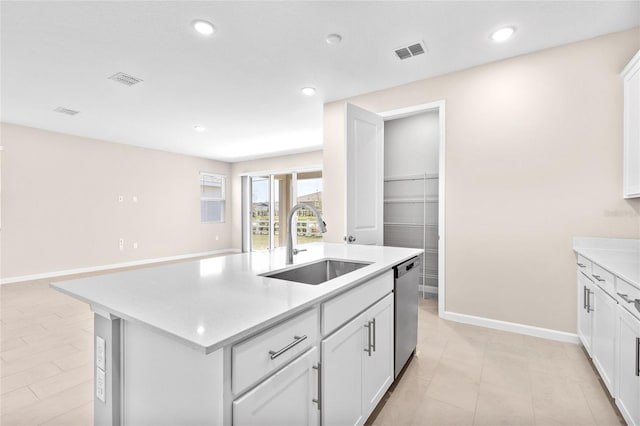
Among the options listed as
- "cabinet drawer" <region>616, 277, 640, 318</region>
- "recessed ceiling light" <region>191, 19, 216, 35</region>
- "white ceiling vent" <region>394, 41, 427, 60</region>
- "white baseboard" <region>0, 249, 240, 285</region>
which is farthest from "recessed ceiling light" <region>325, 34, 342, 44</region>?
"white baseboard" <region>0, 249, 240, 285</region>

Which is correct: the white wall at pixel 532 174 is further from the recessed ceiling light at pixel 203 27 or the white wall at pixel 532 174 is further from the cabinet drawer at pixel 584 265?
the recessed ceiling light at pixel 203 27

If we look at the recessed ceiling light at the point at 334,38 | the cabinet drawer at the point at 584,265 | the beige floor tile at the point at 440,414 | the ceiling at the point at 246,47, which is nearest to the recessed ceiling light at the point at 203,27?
the ceiling at the point at 246,47

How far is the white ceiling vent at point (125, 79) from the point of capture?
10.7 feet

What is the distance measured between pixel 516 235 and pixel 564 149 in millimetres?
868

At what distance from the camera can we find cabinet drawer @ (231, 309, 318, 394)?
850mm

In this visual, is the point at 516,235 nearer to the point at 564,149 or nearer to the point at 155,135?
the point at 564,149

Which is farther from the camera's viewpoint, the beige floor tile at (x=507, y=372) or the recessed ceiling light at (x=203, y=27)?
the recessed ceiling light at (x=203, y=27)

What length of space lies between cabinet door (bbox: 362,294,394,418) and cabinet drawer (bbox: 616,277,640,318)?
115 centimetres

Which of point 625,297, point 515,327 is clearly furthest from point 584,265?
point 625,297

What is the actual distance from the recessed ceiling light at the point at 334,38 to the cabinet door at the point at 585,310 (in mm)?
2748

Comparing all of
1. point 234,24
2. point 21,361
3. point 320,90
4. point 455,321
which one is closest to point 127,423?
point 21,361

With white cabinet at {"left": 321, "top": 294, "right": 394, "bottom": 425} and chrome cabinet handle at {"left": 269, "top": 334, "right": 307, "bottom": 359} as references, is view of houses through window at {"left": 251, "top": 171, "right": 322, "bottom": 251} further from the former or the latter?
chrome cabinet handle at {"left": 269, "top": 334, "right": 307, "bottom": 359}

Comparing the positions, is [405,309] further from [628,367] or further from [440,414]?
[628,367]

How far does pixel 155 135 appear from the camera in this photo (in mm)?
5734
